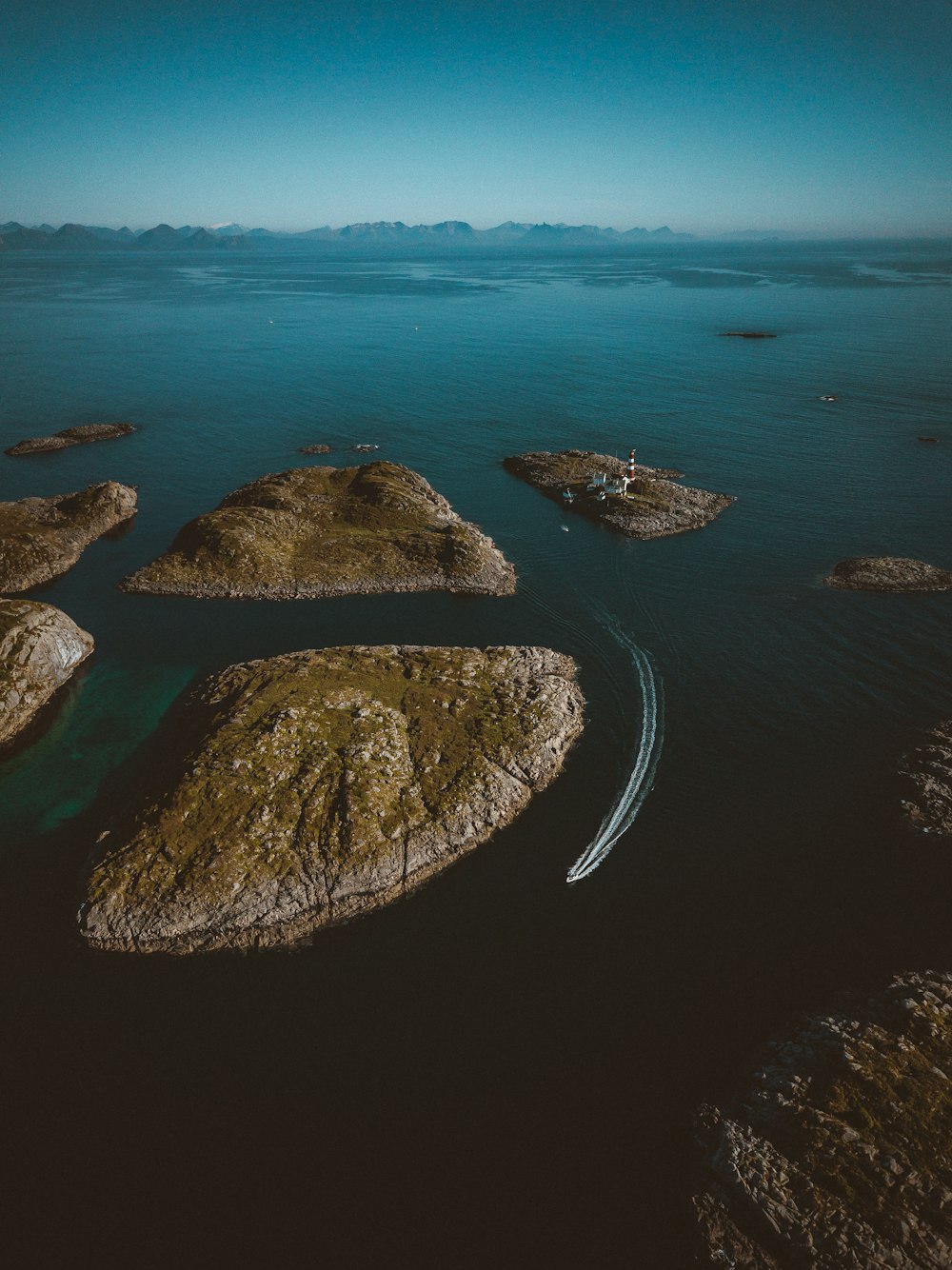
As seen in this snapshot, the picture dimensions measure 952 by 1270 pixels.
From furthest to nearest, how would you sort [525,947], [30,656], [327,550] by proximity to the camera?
1. [327,550]
2. [30,656]
3. [525,947]

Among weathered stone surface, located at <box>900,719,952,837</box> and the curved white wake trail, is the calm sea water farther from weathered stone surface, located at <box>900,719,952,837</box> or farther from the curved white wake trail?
weathered stone surface, located at <box>900,719,952,837</box>

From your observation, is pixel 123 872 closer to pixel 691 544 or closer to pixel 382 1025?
pixel 382 1025

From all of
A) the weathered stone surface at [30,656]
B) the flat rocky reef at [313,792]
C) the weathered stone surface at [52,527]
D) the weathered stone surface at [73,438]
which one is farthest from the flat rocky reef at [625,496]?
the weathered stone surface at [73,438]

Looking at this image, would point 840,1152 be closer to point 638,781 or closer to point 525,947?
point 525,947

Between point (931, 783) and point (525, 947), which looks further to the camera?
point (931, 783)

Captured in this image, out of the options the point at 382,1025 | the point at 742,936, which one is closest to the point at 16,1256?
the point at 382,1025

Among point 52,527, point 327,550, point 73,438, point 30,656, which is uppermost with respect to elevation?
point 73,438

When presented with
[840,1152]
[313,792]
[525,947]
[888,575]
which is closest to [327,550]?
[313,792]
